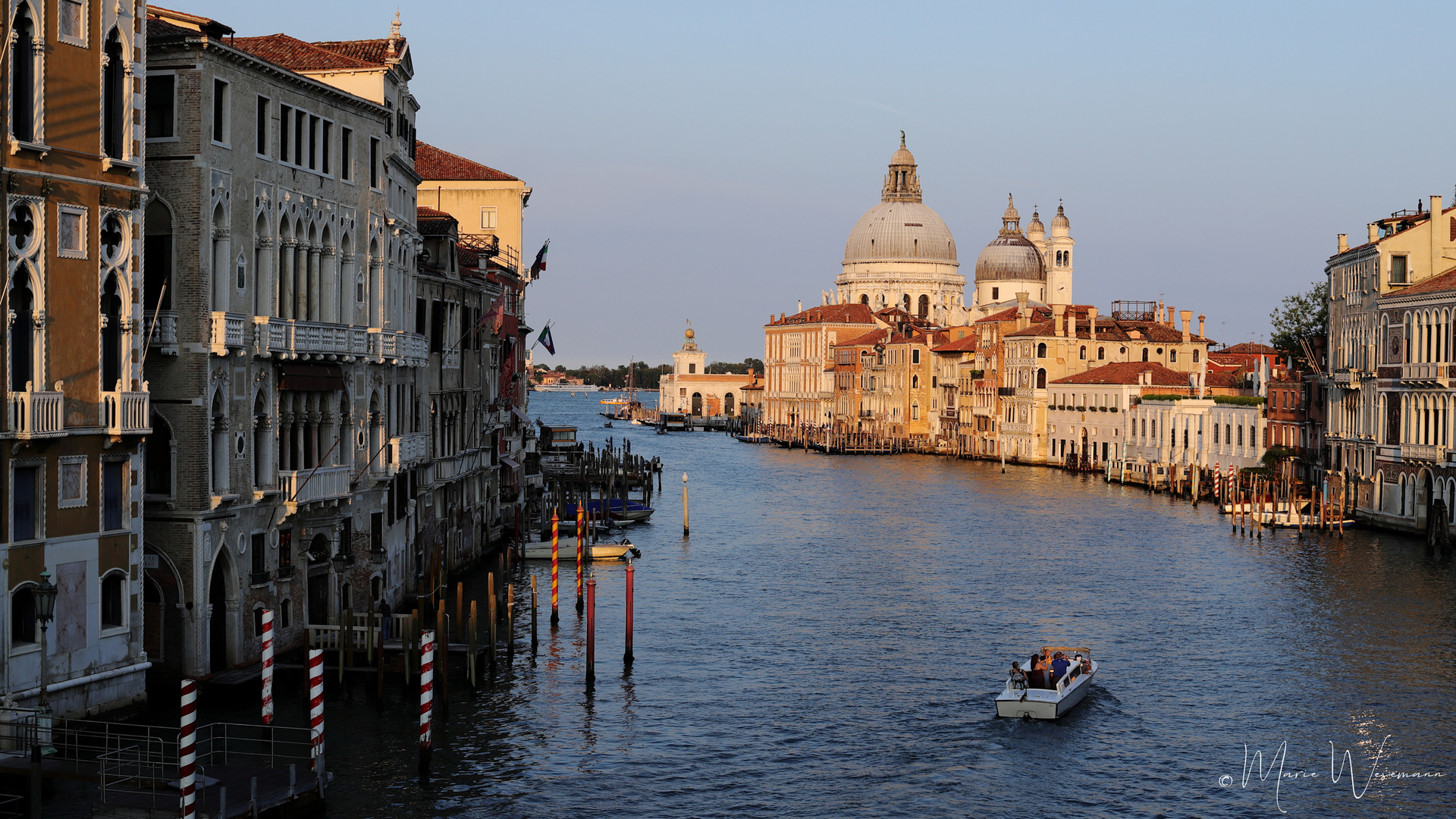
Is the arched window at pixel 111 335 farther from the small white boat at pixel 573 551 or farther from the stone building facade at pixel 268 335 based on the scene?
A: the small white boat at pixel 573 551

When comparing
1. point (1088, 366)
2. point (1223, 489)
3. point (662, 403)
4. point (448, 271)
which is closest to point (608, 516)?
point (448, 271)

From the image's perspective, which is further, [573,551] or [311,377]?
[573,551]

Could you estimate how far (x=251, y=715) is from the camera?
21453 mm

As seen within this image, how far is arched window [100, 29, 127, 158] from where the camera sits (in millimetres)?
19781

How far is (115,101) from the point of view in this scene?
1988 centimetres

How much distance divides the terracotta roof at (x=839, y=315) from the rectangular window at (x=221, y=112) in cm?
11357

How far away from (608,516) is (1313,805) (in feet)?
114

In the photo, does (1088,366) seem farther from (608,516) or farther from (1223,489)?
(608,516)

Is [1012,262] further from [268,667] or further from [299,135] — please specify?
[268,667]

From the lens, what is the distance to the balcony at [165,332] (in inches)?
835

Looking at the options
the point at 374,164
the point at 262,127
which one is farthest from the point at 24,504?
the point at 374,164

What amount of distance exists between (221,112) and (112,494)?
5.61 metres

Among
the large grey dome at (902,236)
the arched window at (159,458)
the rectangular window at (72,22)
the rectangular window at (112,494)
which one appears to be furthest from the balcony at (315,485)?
the large grey dome at (902,236)

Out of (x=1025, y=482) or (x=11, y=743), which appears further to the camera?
(x=1025, y=482)
